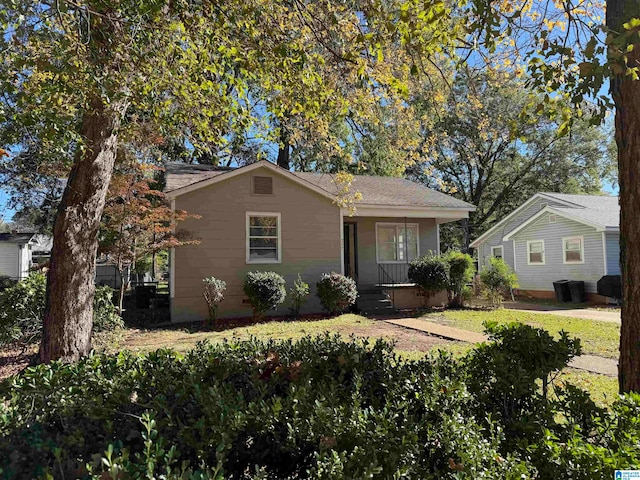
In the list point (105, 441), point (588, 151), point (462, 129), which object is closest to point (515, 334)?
point (105, 441)

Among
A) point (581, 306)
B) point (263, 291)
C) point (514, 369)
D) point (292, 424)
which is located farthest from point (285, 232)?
point (581, 306)

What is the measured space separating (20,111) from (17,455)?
12.7ft

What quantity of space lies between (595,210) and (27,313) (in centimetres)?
2037

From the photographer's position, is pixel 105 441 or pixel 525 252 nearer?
pixel 105 441

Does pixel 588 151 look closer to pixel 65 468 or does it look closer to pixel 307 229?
pixel 307 229

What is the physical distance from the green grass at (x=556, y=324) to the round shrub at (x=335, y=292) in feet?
7.52

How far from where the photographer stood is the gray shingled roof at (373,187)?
13.3 meters

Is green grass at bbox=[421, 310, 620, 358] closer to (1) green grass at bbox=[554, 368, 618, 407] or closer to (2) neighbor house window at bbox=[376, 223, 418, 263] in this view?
(1) green grass at bbox=[554, 368, 618, 407]

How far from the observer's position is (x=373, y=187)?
52.5ft

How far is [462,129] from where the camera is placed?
25203 mm

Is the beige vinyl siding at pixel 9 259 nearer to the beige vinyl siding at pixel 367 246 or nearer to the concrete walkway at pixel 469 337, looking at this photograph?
the beige vinyl siding at pixel 367 246

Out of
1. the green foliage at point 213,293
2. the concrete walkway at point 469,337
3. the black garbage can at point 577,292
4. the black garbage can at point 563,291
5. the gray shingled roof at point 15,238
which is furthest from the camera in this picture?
the gray shingled roof at point 15,238

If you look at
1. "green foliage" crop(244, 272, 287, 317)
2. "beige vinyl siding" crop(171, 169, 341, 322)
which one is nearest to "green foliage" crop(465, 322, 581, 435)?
"green foliage" crop(244, 272, 287, 317)

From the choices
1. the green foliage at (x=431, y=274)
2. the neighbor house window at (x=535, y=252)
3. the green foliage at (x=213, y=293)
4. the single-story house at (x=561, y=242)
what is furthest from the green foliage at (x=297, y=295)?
the neighbor house window at (x=535, y=252)
